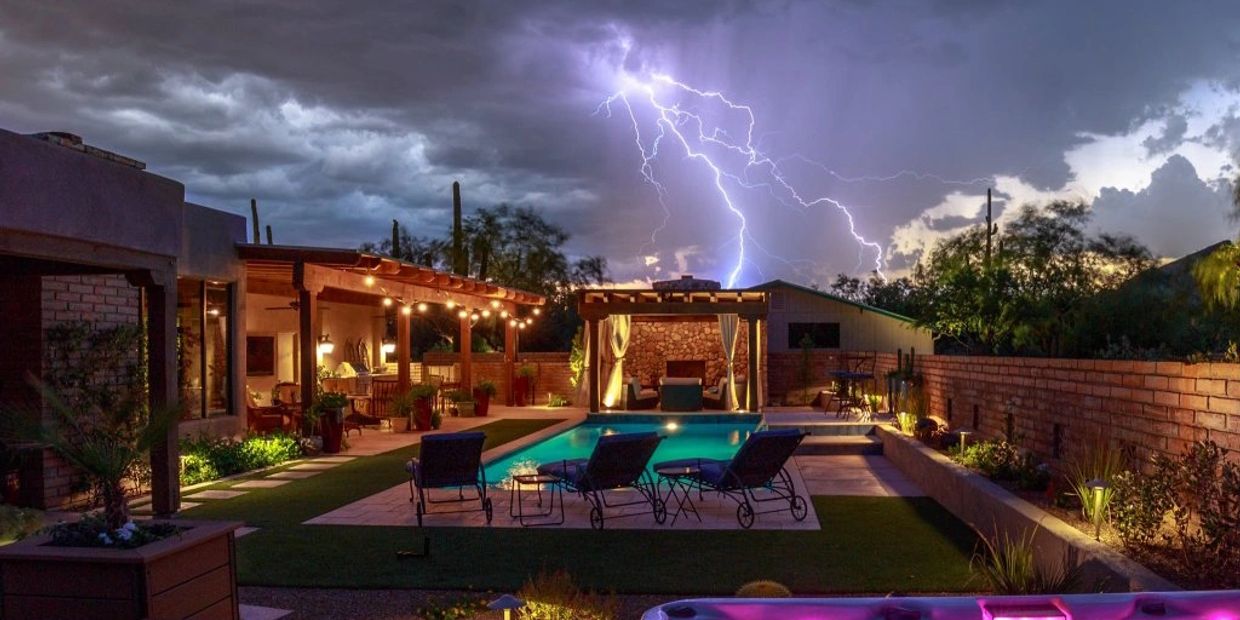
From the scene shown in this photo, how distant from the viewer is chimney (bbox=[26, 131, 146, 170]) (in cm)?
676

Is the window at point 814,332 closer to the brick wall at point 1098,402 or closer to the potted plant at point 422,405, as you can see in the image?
the potted plant at point 422,405

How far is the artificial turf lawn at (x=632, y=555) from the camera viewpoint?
19.2ft

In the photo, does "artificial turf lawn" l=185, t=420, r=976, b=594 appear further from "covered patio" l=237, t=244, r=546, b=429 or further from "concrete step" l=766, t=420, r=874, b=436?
"concrete step" l=766, t=420, r=874, b=436

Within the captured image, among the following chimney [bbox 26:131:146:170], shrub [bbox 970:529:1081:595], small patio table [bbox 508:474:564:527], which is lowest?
small patio table [bbox 508:474:564:527]

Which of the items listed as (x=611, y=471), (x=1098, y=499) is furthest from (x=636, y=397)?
(x=1098, y=499)

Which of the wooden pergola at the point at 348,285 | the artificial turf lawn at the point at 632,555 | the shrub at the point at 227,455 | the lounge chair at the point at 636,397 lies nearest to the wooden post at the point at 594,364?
the lounge chair at the point at 636,397

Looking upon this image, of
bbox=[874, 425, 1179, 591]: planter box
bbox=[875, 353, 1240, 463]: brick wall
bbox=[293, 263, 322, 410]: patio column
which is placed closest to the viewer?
bbox=[874, 425, 1179, 591]: planter box

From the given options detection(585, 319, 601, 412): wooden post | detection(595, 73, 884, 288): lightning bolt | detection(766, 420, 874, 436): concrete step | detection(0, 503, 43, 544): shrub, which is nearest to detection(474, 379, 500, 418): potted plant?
detection(585, 319, 601, 412): wooden post

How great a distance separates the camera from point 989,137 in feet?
67.1

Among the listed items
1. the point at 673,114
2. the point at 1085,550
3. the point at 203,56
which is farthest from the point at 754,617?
the point at 673,114

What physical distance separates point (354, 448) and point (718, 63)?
451 inches

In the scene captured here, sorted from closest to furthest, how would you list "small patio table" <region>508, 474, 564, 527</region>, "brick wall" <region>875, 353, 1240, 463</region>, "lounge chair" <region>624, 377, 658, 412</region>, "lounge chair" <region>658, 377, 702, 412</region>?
"brick wall" <region>875, 353, 1240, 463</region> < "small patio table" <region>508, 474, 564, 527</region> < "lounge chair" <region>658, 377, 702, 412</region> < "lounge chair" <region>624, 377, 658, 412</region>

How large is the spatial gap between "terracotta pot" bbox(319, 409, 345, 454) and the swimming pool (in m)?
2.28

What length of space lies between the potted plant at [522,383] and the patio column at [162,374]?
1439 centimetres
